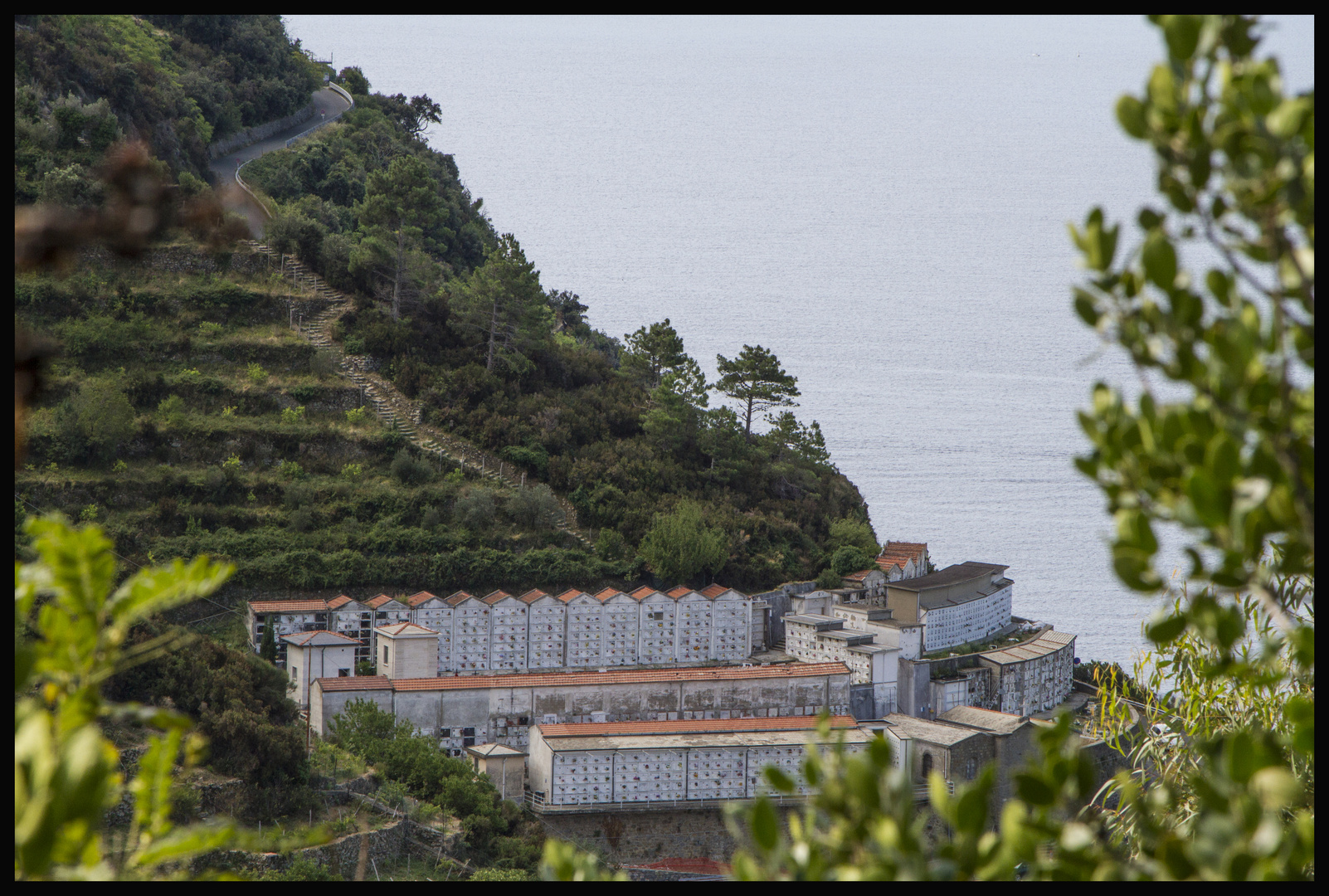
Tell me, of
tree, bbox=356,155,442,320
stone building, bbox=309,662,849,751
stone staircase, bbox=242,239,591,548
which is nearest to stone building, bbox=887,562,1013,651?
stone building, bbox=309,662,849,751

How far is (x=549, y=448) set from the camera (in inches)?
1040

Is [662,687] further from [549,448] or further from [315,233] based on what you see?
[315,233]

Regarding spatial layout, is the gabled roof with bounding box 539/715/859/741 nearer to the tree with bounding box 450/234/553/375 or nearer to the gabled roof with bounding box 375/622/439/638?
the gabled roof with bounding box 375/622/439/638

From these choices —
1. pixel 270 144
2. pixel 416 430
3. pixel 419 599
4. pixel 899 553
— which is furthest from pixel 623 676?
pixel 270 144

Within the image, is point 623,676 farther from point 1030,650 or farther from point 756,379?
point 756,379

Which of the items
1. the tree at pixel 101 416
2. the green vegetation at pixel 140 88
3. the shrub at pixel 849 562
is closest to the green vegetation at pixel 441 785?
the tree at pixel 101 416

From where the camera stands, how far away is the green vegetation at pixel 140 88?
26.2 meters

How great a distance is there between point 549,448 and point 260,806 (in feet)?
39.1

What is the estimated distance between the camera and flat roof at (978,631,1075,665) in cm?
2398

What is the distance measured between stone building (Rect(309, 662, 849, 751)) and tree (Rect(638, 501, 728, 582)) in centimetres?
223

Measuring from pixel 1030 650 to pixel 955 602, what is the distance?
1698mm

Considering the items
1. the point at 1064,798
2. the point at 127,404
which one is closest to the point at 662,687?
the point at 127,404

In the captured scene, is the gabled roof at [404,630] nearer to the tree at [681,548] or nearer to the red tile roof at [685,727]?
the red tile roof at [685,727]

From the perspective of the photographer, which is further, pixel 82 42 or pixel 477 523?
pixel 82 42
